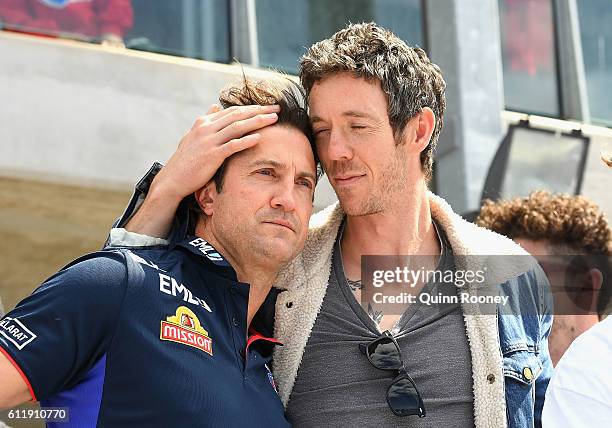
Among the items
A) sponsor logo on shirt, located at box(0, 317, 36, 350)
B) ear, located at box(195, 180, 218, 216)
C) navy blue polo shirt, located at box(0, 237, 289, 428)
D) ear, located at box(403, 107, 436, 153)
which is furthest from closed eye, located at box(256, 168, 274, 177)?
sponsor logo on shirt, located at box(0, 317, 36, 350)

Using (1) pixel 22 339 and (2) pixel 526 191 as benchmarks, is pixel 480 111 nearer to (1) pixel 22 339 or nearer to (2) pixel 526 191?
(2) pixel 526 191

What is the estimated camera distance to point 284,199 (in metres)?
2.67

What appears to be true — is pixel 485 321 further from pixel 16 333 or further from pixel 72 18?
pixel 72 18

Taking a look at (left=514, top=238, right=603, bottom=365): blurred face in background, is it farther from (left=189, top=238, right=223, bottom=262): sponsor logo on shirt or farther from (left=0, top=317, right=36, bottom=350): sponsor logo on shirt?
(left=0, top=317, right=36, bottom=350): sponsor logo on shirt

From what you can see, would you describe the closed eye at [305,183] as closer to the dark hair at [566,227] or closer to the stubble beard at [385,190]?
the stubble beard at [385,190]

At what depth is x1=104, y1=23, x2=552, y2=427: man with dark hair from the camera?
2.71 metres

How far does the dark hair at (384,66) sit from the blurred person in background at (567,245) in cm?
97

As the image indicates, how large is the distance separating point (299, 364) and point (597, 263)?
1.54 m

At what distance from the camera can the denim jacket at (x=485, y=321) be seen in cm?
271

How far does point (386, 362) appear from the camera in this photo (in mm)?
2713

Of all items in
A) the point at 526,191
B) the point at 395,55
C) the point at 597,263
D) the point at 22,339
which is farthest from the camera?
the point at 526,191

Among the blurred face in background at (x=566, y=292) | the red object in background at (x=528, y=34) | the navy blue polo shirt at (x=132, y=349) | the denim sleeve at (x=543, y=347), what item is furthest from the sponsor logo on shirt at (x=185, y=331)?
the red object in background at (x=528, y=34)

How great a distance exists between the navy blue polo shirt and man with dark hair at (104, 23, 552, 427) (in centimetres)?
26

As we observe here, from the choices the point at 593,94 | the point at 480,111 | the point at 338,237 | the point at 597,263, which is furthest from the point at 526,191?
the point at 338,237
